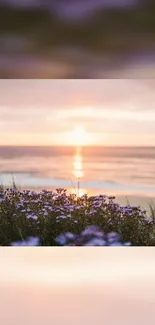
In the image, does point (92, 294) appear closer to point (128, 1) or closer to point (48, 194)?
point (128, 1)

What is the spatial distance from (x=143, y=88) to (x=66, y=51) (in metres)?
1.90

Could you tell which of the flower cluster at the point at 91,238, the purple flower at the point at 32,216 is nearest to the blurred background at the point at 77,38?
the purple flower at the point at 32,216

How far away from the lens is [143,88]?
6.84 meters

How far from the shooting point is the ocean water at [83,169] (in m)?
6.80

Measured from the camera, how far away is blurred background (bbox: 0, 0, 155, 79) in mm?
4004

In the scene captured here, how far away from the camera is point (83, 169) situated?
22.4 ft

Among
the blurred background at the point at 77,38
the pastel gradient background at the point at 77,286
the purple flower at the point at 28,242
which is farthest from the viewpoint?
the purple flower at the point at 28,242

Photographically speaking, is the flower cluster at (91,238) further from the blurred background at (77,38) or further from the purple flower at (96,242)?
the blurred background at (77,38)

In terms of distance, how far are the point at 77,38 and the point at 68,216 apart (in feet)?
8.39

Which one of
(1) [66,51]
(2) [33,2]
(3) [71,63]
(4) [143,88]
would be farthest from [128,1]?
(4) [143,88]

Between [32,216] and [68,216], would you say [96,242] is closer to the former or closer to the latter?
[68,216]

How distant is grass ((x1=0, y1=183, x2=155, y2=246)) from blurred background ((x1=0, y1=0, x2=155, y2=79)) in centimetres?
138

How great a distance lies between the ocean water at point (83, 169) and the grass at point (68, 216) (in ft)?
0.36

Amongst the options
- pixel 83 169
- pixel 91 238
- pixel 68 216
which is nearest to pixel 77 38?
pixel 83 169
